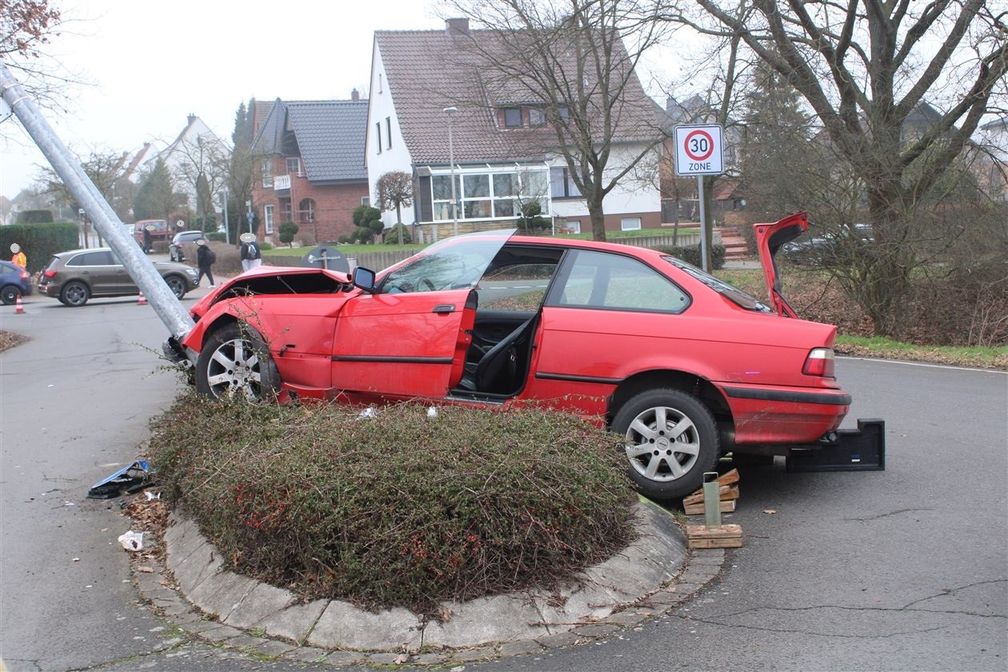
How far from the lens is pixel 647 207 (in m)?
51.0

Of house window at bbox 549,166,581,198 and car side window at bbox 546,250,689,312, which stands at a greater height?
house window at bbox 549,166,581,198

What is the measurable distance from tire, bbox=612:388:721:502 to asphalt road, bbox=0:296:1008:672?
47 cm

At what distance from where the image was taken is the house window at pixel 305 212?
61812 mm

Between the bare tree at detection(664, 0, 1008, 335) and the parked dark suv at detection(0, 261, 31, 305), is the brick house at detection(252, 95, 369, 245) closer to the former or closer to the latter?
the parked dark suv at detection(0, 261, 31, 305)

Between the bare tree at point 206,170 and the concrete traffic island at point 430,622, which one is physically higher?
the bare tree at point 206,170

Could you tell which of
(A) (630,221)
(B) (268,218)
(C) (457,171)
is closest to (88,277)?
(C) (457,171)

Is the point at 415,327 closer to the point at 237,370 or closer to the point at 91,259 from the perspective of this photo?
the point at 237,370

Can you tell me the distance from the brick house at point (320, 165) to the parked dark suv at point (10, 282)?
26.9m

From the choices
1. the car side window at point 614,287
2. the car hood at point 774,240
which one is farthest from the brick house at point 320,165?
the car side window at point 614,287

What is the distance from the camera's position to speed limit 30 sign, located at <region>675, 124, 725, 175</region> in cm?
1385

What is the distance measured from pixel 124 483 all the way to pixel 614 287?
3.81 m

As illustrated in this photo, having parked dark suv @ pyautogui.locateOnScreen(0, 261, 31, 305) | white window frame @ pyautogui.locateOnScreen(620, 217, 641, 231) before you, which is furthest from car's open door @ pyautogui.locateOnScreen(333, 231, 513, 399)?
white window frame @ pyautogui.locateOnScreen(620, 217, 641, 231)

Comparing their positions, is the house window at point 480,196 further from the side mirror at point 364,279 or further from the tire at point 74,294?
the side mirror at point 364,279

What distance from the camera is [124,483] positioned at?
7.73 meters
